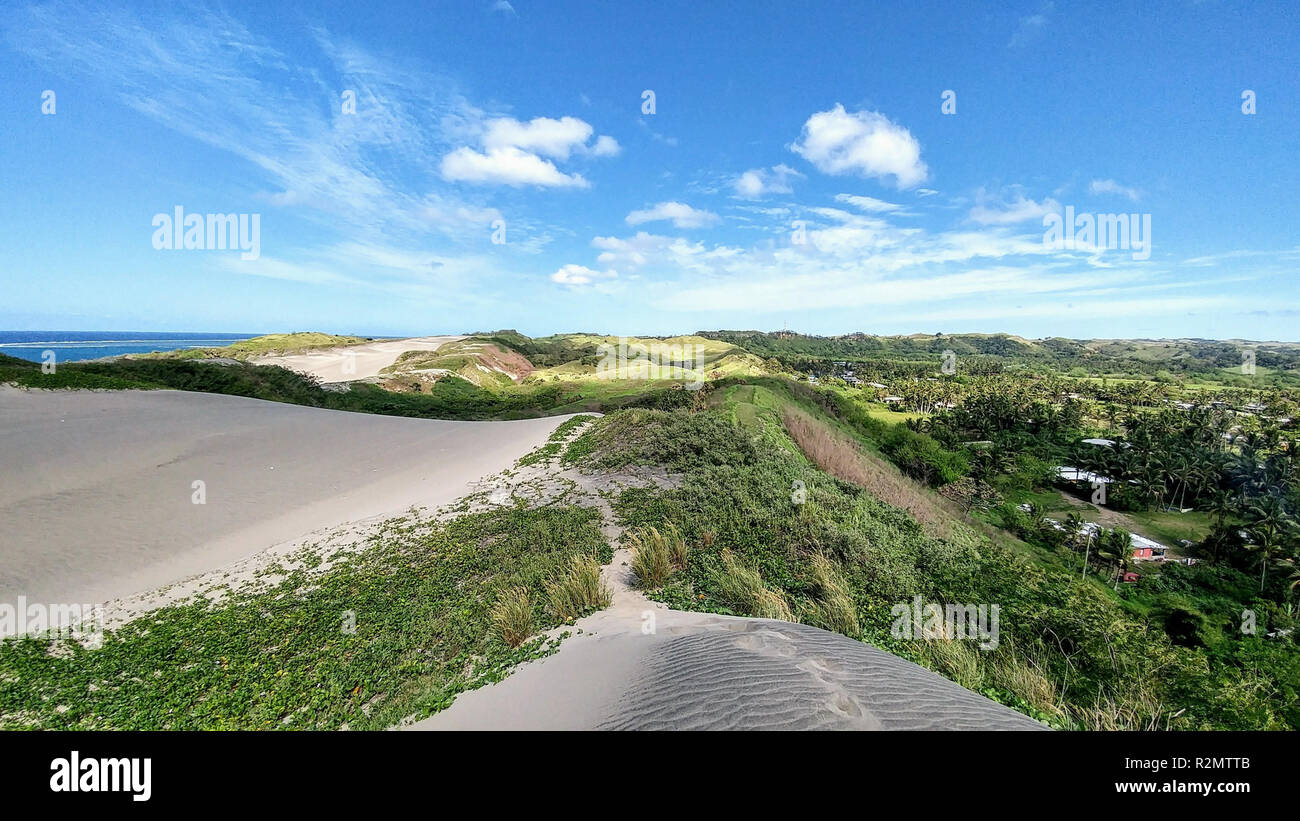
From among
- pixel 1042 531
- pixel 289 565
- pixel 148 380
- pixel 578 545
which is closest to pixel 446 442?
pixel 289 565

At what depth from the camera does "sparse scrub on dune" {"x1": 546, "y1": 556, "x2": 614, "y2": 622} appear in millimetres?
6480

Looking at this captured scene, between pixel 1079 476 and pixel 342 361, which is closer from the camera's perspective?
pixel 342 361

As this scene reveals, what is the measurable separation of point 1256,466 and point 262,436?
7969 centimetres

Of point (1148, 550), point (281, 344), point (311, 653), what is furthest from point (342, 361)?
point (1148, 550)

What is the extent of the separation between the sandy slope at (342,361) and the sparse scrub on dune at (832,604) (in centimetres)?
4178

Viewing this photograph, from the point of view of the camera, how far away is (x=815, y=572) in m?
7.00

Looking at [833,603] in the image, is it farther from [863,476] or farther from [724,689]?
[863,476]

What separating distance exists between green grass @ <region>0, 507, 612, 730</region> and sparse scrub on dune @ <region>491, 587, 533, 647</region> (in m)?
0.08

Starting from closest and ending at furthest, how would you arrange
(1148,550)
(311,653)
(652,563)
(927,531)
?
(311,653)
(652,563)
(927,531)
(1148,550)

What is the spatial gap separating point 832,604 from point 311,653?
6.93m

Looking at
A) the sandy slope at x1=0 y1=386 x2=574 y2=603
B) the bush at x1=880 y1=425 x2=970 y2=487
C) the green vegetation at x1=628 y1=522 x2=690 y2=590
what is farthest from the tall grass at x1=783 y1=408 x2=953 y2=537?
the bush at x1=880 y1=425 x2=970 y2=487

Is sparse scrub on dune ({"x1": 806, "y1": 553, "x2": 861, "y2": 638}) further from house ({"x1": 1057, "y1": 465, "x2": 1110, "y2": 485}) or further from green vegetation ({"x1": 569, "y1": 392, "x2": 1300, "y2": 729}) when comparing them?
house ({"x1": 1057, "y1": 465, "x2": 1110, "y2": 485})

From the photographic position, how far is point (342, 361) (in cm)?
5012

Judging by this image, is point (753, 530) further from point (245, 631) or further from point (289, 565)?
point (289, 565)
